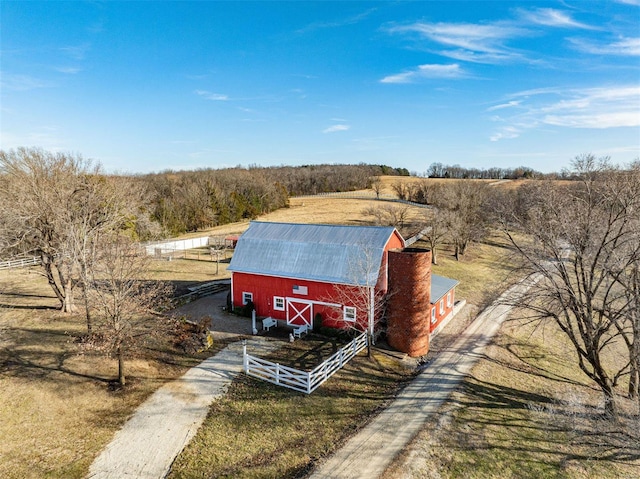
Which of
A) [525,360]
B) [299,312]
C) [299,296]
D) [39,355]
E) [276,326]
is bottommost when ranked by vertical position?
[525,360]

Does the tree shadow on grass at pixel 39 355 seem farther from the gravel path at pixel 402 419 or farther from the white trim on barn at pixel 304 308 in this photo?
the gravel path at pixel 402 419

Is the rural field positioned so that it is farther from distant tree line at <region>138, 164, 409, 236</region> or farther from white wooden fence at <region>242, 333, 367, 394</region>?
distant tree line at <region>138, 164, 409, 236</region>

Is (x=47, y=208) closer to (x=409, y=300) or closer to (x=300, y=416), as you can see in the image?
(x=300, y=416)

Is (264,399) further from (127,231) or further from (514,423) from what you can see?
(127,231)

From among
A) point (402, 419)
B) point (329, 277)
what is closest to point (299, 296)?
point (329, 277)

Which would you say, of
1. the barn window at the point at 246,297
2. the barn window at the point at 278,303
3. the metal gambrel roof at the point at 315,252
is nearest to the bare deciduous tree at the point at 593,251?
the metal gambrel roof at the point at 315,252

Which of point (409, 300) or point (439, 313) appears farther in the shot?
point (439, 313)

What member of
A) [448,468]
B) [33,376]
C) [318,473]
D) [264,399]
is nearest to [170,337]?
[33,376]
